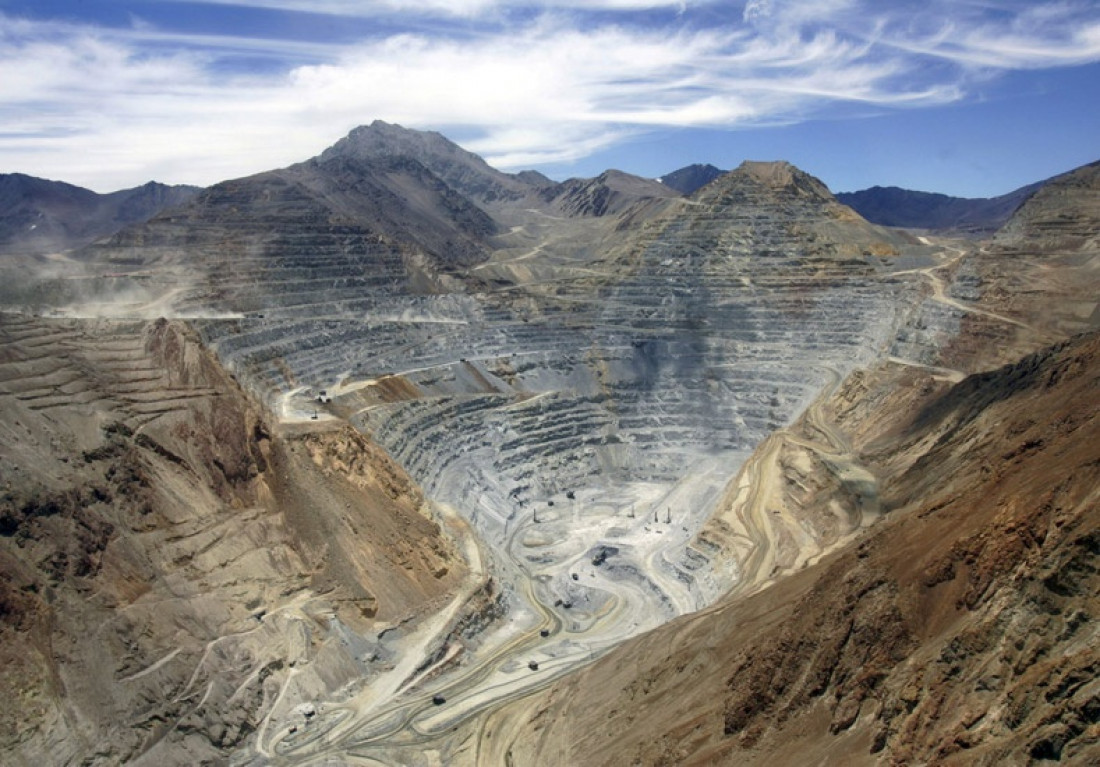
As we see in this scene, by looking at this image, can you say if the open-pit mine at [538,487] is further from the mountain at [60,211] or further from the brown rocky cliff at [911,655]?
the mountain at [60,211]

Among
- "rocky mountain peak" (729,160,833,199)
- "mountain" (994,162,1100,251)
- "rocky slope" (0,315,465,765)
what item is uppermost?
"rocky mountain peak" (729,160,833,199)

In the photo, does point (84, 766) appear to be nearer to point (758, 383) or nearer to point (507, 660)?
point (507, 660)

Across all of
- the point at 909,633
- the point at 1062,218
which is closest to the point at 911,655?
the point at 909,633

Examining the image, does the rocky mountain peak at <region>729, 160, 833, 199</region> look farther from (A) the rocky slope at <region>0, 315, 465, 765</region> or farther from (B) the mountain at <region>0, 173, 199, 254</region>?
(B) the mountain at <region>0, 173, 199, 254</region>

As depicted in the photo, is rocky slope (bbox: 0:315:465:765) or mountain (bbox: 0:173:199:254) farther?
mountain (bbox: 0:173:199:254)

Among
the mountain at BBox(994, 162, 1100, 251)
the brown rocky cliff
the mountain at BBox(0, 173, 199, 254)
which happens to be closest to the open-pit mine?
the brown rocky cliff

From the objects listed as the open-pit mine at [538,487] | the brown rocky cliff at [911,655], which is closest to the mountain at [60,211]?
the open-pit mine at [538,487]
